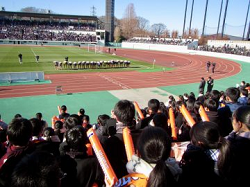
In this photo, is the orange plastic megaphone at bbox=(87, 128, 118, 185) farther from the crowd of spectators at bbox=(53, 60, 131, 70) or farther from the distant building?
the distant building

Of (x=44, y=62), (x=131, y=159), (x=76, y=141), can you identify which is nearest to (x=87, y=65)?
(x=44, y=62)

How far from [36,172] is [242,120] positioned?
3386 millimetres

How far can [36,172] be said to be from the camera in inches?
64.4

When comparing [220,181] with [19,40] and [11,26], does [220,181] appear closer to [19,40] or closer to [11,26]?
[19,40]

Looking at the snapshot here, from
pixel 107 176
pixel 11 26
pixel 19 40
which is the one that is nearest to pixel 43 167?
pixel 107 176

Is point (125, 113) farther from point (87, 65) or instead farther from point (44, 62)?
point (44, 62)

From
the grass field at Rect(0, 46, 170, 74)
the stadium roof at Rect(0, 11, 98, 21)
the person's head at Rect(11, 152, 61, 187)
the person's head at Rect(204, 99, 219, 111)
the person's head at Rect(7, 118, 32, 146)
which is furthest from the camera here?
the stadium roof at Rect(0, 11, 98, 21)

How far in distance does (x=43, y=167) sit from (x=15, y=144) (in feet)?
5.60

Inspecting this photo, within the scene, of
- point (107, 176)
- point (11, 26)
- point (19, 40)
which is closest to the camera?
point (107, 176)

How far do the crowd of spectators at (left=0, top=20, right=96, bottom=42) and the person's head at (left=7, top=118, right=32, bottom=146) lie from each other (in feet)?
235

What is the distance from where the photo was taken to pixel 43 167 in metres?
1.67

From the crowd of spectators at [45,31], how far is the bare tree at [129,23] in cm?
2642

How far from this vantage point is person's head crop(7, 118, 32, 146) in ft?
9.96

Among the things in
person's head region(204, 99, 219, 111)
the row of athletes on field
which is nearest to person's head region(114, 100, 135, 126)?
person's head region(204, 99, 219, 111)
